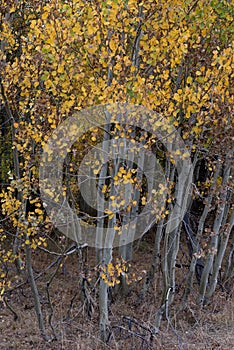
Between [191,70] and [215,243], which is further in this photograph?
[215,243]

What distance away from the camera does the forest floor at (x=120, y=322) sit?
19.9 ft

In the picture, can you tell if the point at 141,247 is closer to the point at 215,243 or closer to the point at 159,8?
the point at 215,243

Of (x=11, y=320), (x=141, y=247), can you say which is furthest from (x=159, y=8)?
(x=141, y=247)

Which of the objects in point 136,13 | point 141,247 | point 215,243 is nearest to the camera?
point 136,13

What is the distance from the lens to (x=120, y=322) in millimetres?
6926

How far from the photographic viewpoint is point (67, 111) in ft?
17.4

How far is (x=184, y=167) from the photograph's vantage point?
659 cm

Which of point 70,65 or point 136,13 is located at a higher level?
point 136,13

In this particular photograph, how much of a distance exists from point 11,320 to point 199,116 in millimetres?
4429

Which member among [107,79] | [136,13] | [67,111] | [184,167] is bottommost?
[184,167]

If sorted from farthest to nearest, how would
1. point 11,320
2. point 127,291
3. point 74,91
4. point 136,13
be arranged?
point 127,291
point 11,320
point 74,91
point 136,13

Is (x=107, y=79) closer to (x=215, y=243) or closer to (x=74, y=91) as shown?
(x=74, y=91)

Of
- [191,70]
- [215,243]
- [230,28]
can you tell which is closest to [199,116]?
[191,70]

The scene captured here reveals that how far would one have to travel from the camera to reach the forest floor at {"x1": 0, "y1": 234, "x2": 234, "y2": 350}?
6051 millimetres
